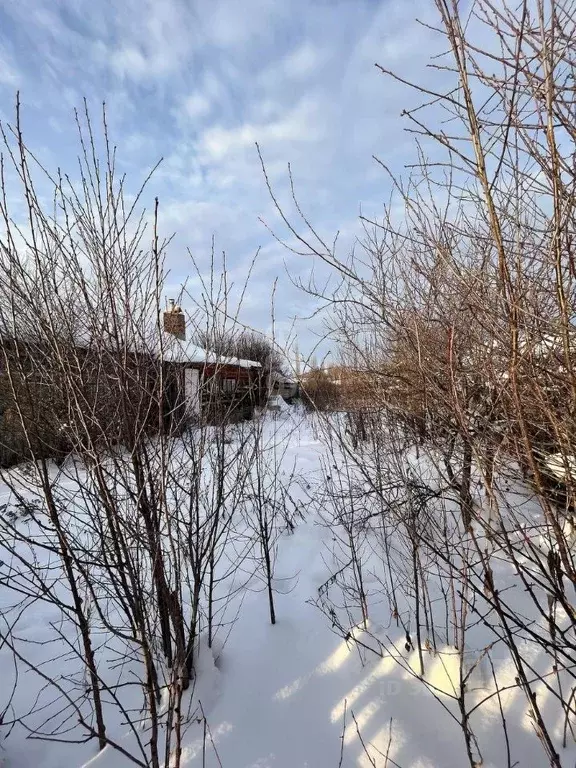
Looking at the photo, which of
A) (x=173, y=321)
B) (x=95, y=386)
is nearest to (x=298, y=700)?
(x=95, y=386)

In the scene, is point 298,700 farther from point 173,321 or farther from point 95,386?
point 173,321

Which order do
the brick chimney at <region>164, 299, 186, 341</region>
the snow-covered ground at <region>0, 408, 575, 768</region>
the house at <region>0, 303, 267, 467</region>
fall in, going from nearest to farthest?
the house at <region>0, 303, 267, 467</region> < the brick chimney at <region>164, 299, 186, 341</region> < the snow-covered ground at <region>0, 408, 575, 768</region>

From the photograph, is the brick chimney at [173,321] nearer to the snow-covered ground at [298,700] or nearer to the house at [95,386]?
the house at [95,386]

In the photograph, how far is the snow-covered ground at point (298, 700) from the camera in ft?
8.06

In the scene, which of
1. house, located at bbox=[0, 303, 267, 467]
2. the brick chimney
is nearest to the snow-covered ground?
house, located at bbox=[0, 303, 267, 467]

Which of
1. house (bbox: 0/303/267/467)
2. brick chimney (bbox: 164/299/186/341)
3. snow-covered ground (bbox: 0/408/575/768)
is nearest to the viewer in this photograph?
house (bbox: 0/303/267/467)

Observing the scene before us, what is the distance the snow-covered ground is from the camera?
8.06 feet

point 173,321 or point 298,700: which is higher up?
point 173,321

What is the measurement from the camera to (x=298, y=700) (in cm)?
289

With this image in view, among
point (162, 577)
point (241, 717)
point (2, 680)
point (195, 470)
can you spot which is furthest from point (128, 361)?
point (2, 680)

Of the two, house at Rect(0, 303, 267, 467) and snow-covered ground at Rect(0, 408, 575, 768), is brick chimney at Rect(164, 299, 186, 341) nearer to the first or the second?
house at Rect(0, 303, 267, 467)

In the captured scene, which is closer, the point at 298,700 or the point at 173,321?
the point at 173,321

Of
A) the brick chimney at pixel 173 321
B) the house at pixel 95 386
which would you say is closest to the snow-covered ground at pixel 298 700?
the house at pixel 95 386

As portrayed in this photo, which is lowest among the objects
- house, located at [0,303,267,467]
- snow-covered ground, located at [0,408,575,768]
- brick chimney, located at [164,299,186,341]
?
snow-covered ground, located at [0,408,575,768]
